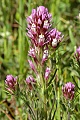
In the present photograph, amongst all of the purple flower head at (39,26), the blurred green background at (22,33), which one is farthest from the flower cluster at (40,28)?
the blurred green background at (22,33)

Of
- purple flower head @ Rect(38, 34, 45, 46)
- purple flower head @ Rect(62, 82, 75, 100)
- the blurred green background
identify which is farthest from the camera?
the blurred green background

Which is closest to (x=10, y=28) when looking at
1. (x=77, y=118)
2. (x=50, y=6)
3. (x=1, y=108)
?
(x=50, y=6)

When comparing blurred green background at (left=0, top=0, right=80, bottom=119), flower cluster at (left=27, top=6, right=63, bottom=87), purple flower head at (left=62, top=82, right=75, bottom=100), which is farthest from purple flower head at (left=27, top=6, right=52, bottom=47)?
blurred green background at (left=0, top=0, right=80, bottom=119)

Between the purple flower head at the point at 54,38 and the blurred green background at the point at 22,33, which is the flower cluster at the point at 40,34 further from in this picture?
the blurred green background at the point at 22,33

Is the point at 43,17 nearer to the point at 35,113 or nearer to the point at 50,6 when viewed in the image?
the point at 35,113

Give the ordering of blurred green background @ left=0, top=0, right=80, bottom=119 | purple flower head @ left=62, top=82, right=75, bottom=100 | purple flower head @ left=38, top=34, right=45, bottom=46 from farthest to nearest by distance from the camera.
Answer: blurred green background @ left=0, top=0, right=80, bottom=119 < purple flower head @ left=62, top=82, right=75, bottom=100 < purple flower head @ left=38, top=34, right=45, bottom=46

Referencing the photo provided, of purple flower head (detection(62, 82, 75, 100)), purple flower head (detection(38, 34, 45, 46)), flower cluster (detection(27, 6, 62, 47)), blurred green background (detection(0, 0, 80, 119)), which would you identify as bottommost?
purple flower head (detection(62, 82, 75, 100))

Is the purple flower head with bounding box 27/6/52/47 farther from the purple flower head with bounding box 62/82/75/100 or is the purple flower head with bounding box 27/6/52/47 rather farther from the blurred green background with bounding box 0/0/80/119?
the blurred green background with bounding box 0/0/80/119
